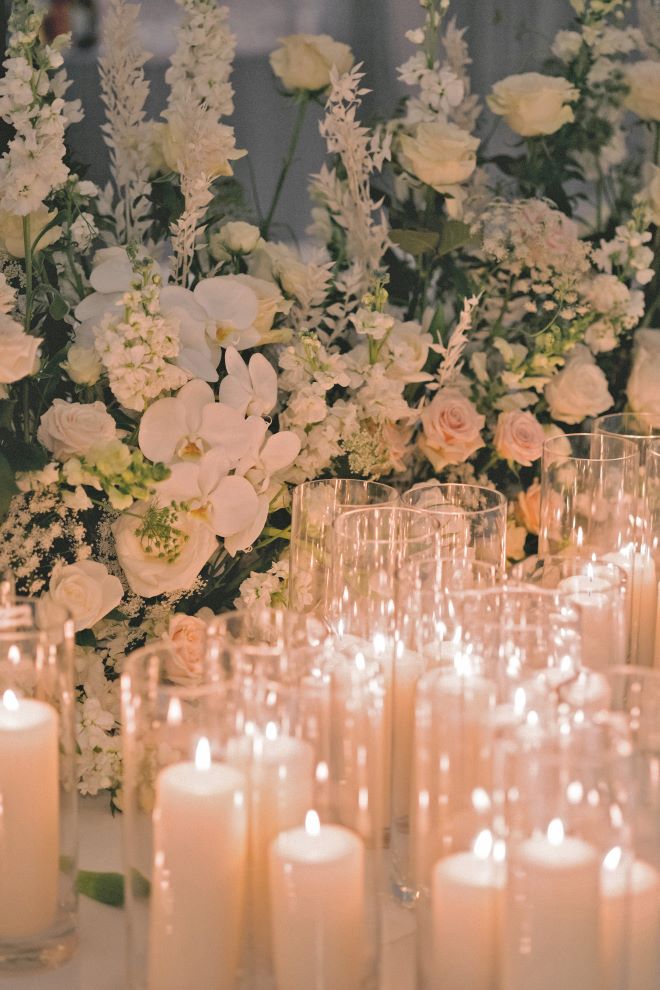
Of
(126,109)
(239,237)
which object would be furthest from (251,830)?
(126,109)

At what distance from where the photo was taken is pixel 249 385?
4.84ft

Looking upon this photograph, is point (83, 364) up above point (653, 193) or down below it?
below

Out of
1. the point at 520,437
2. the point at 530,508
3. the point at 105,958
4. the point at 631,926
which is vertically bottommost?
the point at 105,958

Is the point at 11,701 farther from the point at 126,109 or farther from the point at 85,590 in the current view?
the point at 126,109

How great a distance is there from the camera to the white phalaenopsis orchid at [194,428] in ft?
4.61

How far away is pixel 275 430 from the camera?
→ 169 cm

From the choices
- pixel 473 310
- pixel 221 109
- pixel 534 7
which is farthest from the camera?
pixel 534 7

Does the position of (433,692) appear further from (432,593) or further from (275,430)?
(275,430)

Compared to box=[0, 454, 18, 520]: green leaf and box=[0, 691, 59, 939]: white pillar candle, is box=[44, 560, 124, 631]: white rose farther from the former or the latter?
box=[0, 691, 59, 939]: white pillar candle

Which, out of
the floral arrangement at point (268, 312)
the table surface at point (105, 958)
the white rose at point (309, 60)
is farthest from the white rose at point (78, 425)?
the white rose at point (309, 60)

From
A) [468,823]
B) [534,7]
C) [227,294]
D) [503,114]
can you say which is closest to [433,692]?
[468,823]

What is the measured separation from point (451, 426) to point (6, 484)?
25.9 inches

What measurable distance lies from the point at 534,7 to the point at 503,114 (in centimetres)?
43

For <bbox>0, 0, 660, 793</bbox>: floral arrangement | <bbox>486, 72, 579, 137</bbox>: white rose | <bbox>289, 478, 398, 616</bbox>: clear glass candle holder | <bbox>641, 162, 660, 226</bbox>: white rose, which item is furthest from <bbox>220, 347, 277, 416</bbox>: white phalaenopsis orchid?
<bbox>641, 162, 660, 226</bbox>: white rose
